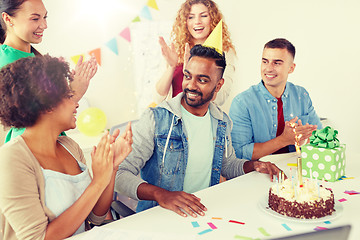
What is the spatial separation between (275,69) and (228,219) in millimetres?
→ 1298

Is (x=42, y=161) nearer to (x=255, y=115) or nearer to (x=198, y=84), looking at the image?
(x=198, y=84)

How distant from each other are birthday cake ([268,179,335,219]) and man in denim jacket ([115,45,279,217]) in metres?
0.31

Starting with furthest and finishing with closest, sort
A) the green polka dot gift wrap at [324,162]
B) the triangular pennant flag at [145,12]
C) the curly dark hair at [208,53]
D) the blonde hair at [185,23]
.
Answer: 1. the triangular pennant flag at [145,12]
2. the blonde hair at [185,23]
3. the curly dark hair at [208,53]
4. the green polka dot gift wrap at [324,162]

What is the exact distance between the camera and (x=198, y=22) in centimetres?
252

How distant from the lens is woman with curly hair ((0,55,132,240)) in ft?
2.87

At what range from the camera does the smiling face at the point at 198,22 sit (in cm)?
249

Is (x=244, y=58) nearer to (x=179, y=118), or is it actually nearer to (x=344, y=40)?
(x=344, y=40)

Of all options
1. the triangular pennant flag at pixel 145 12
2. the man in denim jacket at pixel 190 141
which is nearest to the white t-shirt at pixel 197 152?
the man in denim jacket at pixel 190 141

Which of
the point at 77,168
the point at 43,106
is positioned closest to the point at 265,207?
the point at 77,168

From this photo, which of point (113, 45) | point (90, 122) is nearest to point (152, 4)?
point (113, 45)

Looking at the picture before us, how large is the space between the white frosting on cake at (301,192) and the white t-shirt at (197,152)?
1.56 feet

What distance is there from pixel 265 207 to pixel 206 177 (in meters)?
0.49

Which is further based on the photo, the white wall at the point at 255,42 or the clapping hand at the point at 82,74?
the white wall at the point at 255,42

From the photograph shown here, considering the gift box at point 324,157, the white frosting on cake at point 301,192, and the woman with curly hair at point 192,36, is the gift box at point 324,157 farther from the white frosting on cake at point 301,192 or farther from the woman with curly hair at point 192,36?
the woman with curly hair at point 192,36
